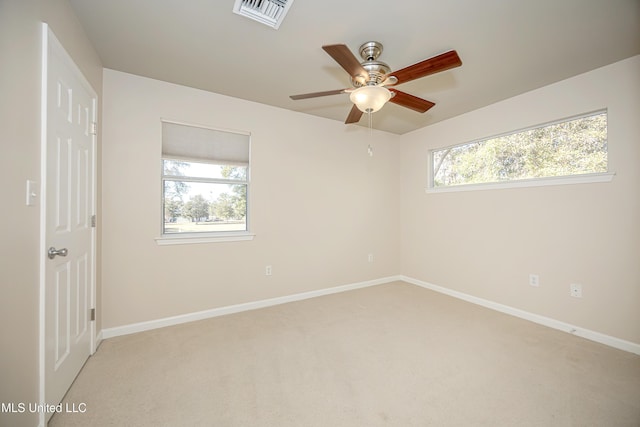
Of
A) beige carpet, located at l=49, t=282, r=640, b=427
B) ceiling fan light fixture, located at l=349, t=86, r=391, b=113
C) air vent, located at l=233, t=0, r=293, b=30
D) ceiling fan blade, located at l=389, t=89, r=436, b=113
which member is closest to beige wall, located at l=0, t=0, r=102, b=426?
beige carpet, located at l=49, t=282, r=640, b=427

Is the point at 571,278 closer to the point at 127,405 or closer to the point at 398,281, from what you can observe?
the point at 398,281

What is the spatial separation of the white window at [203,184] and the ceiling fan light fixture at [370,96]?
69.9 inches

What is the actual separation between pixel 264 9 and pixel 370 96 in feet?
2.99

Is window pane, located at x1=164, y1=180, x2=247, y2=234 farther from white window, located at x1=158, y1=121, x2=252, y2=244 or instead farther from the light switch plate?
the light switch plate

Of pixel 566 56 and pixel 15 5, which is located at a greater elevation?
pixel 566 56

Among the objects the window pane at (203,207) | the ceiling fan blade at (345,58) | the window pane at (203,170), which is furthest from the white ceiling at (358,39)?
the window pane at (203,207)

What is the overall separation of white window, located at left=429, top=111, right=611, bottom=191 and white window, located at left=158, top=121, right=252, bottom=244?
284 cm

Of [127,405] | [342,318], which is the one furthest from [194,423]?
[342,318]

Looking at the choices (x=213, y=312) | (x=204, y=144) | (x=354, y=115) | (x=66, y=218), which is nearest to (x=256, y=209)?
(x=204, y=144)

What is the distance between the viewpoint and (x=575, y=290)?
2564 millimetres

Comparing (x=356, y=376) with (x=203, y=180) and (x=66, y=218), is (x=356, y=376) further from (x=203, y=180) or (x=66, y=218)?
(x=203, y=180)

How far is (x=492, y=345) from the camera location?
2.31 meters

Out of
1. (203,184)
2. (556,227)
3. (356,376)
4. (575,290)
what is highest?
(203,184)

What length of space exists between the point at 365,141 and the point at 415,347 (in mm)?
2926
